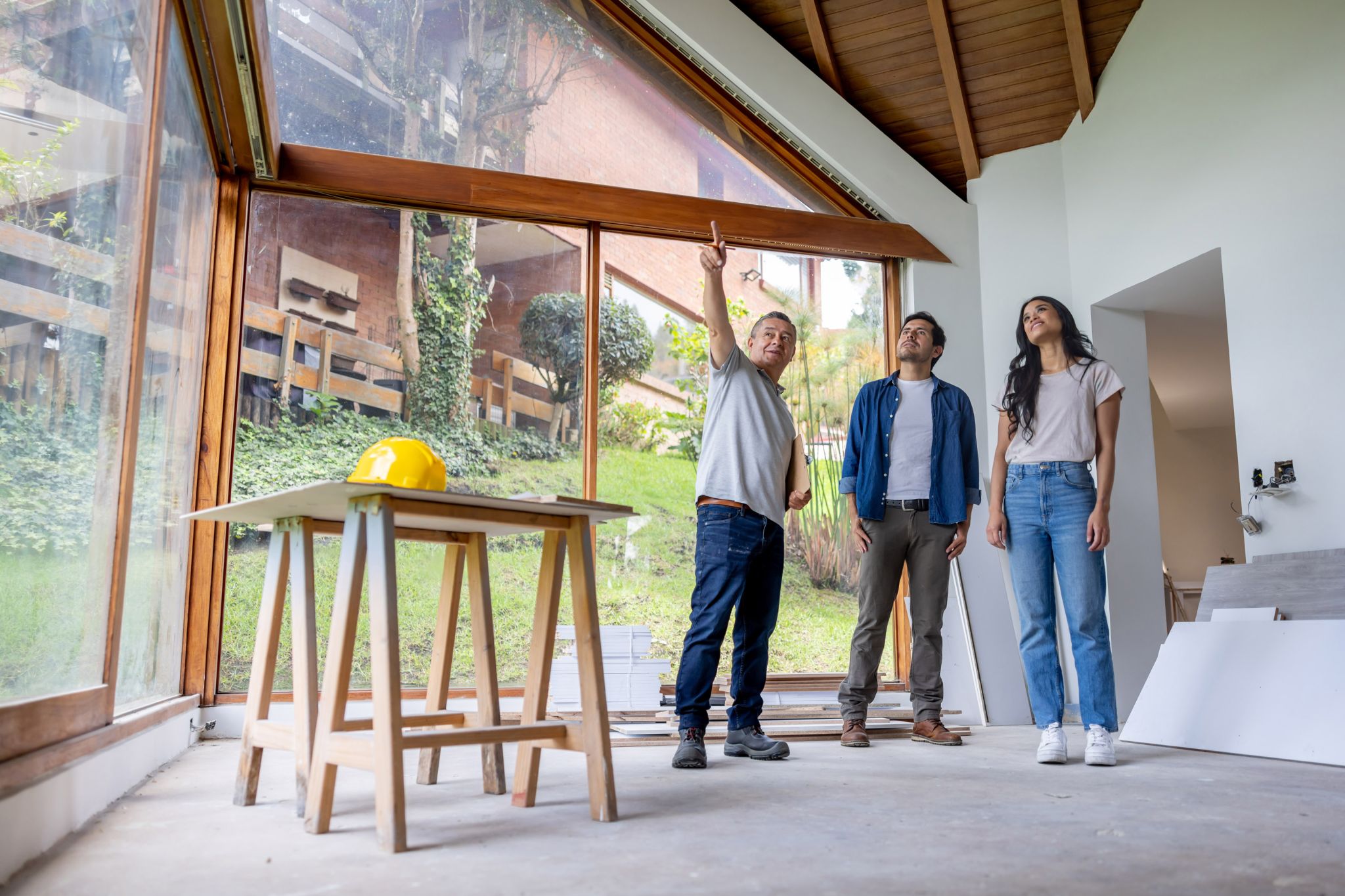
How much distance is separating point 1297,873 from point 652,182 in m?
4.16

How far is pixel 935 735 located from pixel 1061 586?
2.58 feet

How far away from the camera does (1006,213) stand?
5.28m

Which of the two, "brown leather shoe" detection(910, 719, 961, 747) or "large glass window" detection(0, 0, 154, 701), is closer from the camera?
"large glass window" detection(0, 0, 154, 701)

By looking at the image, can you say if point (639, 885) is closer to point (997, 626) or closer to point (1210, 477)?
point (997, 626)

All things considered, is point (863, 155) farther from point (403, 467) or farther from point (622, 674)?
point (403, 467)

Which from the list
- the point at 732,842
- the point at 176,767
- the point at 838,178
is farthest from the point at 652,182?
the point at 732,842

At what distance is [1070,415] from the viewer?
10.5 feet

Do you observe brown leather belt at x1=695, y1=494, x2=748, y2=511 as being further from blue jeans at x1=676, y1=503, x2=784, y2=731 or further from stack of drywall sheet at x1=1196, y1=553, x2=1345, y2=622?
stack of drywall sheet at x1=1196, y1=553, x2=1345, y2=622

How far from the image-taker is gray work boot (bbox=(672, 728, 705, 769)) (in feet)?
9.29

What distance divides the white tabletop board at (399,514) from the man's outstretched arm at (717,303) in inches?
34.1

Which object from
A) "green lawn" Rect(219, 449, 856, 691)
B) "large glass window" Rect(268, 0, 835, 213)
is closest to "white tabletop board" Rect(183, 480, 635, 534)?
"green lawn" Rect(219, 449, 856, 691)

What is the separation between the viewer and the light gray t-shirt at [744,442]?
2.97 metres

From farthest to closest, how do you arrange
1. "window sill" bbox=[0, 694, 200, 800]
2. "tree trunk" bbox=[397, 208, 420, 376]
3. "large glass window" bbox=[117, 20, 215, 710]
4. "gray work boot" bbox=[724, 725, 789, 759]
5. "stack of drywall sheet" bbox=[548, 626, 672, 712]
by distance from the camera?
"tree trunk" bbox=[397, 208, 420, 376], "stack of drywall sheet" bbox=[548, 626, 672, 712], "gray work boot" bbox=[724, 725, 789, 759], "large glass window" bbox=[117, 20, 215, 710], "window sill" bbox=[0, 694, 200, 800]

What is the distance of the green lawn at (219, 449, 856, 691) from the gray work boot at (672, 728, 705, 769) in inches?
63.1
